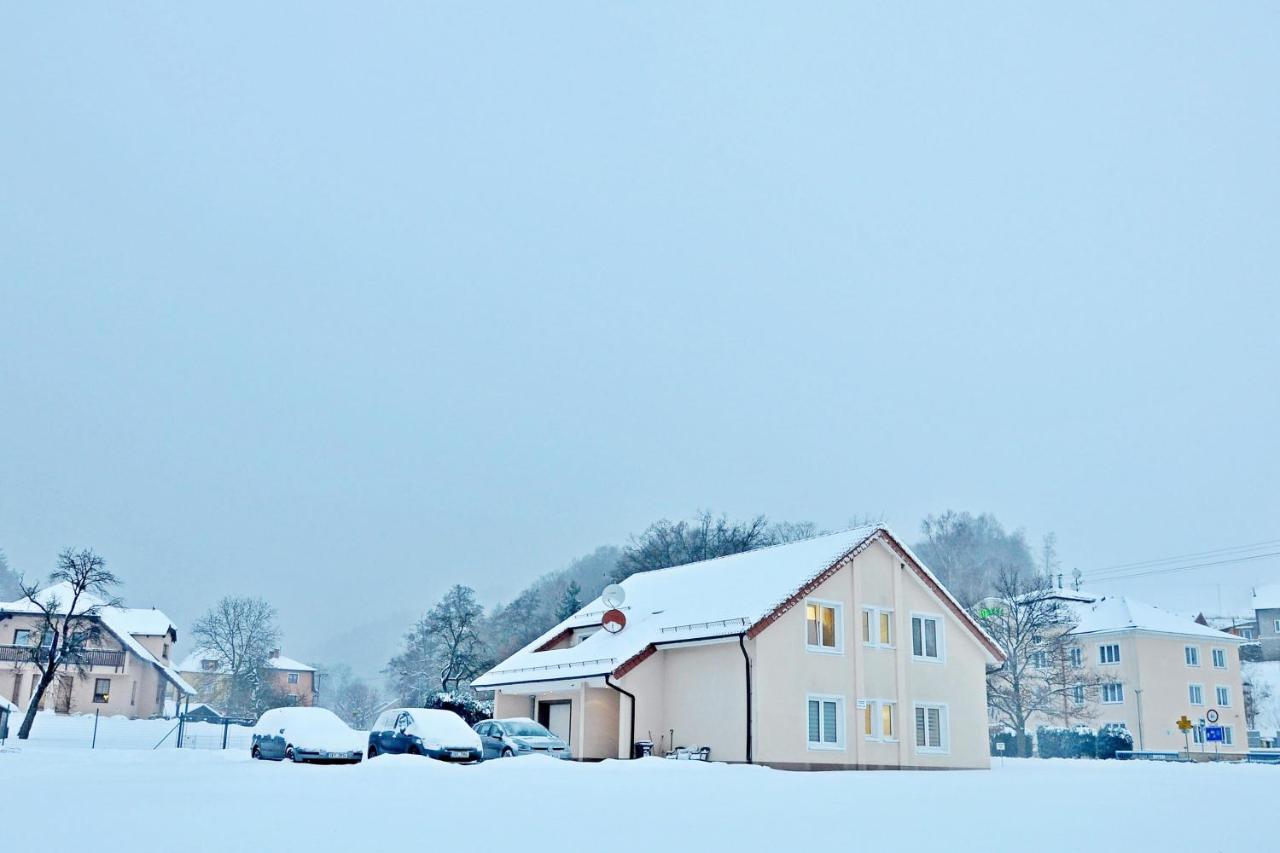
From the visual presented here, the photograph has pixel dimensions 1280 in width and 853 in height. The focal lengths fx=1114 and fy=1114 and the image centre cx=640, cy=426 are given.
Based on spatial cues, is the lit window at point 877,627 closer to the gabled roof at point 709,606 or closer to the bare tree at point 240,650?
the gabled roof at point 709,606

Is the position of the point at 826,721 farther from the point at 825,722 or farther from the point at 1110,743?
the point at 1110,743

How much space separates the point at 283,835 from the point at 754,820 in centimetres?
523

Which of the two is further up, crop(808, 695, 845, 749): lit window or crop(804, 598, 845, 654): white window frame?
crop(804, 598, 845, 654): white window frame

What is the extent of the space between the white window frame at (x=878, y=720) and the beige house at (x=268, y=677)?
192 ft

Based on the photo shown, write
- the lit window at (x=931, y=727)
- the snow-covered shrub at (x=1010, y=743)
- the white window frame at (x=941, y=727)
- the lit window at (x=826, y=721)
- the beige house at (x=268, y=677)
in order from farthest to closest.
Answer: the beige house at (x=268, y=677)
the snow-covered shrub at (x=1010, y=743)
the lit window at (x=931, y=727)
the white window frame at (x=941, y=727)
the lit window at (x=826, y=721)

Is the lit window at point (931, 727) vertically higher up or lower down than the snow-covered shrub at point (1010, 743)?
higher up

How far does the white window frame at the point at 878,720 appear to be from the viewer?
1287 inches

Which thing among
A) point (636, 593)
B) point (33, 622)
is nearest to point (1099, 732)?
point (636, 593)

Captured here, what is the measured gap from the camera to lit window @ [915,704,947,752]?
3434 cm

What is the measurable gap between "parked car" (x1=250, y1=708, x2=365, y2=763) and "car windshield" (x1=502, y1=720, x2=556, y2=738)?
444cm

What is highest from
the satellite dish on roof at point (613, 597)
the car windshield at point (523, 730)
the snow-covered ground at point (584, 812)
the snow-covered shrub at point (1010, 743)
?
the satellite dish on roof at point (613, 597)

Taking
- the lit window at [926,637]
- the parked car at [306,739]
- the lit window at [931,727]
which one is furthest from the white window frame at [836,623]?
the parked car at [306,739]

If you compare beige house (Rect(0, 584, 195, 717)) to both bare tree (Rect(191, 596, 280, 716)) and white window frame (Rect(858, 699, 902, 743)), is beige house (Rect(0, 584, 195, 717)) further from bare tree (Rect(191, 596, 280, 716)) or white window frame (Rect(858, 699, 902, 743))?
white window frame (Rect(858, 699, 902, 743))

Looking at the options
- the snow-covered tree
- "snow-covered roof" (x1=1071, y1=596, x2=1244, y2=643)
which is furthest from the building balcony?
"snow-covered roof" (x1=1071, y1=596, x2=1244, y2=643)
